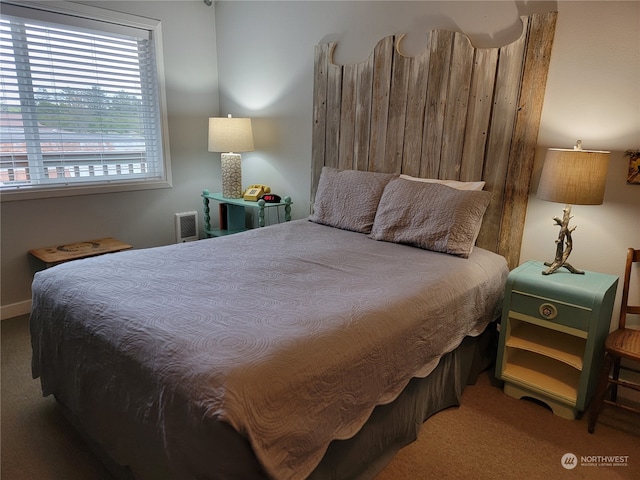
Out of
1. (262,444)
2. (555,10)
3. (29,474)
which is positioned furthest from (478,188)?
(29,474)

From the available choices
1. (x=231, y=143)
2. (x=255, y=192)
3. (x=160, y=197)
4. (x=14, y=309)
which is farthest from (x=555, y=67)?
(x=14, y=309)

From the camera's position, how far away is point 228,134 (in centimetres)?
349

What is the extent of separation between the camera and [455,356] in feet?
6.78

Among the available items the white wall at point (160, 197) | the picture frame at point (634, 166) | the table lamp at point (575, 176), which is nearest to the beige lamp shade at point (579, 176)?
the table lamp at point (575, 176)

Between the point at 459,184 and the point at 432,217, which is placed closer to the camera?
the point at 432,217

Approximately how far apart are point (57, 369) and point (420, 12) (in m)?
2.77

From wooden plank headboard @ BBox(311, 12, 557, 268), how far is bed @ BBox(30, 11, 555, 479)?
0.02 m

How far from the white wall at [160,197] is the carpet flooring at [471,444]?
1.20m

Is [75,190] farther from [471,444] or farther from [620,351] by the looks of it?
[620,351]

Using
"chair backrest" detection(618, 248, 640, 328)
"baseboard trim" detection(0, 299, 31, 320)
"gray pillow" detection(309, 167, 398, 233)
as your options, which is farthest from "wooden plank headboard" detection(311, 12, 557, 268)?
"baseboard trim" detection(0, 299, 31, 320)

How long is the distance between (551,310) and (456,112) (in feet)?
4.18

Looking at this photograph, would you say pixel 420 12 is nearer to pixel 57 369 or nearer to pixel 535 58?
pixel 535 58

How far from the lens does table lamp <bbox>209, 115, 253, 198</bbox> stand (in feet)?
11.5

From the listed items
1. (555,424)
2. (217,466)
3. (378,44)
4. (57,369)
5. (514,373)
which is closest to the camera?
(217,466)
